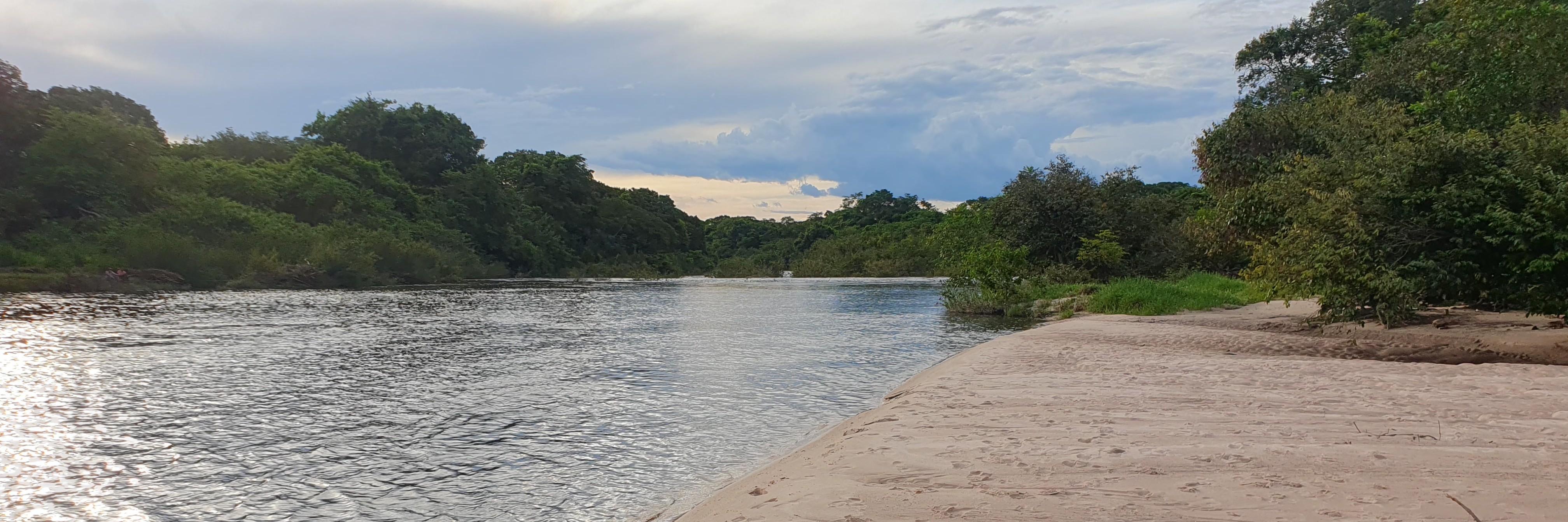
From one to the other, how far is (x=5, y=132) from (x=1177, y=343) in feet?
190

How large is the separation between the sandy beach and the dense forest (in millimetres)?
2838

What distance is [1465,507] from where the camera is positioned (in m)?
4.76

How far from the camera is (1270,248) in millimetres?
18109

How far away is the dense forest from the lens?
1477 cm

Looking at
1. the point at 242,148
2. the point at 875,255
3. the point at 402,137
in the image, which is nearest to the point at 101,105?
the point at 242,148

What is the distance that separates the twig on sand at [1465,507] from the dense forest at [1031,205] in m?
10.7

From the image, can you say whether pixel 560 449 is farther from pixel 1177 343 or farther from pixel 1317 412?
pixel 1177 343

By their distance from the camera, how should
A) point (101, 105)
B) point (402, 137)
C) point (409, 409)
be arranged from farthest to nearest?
point (402, 137)
point (101, 105)
point (409, 409)

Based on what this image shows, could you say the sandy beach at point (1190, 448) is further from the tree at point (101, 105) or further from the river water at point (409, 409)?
the tree at point (101, 105)

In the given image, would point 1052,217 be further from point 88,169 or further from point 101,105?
point 101,105

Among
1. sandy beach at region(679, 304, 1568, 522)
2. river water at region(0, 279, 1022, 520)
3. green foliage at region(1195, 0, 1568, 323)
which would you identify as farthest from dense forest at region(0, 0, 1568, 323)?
river water at region(0, 279, 1022, 520)

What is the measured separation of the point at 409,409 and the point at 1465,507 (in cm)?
1143

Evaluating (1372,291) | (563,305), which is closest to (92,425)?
(1372,291)

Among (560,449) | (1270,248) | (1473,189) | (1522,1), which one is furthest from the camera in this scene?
(1522,1)
